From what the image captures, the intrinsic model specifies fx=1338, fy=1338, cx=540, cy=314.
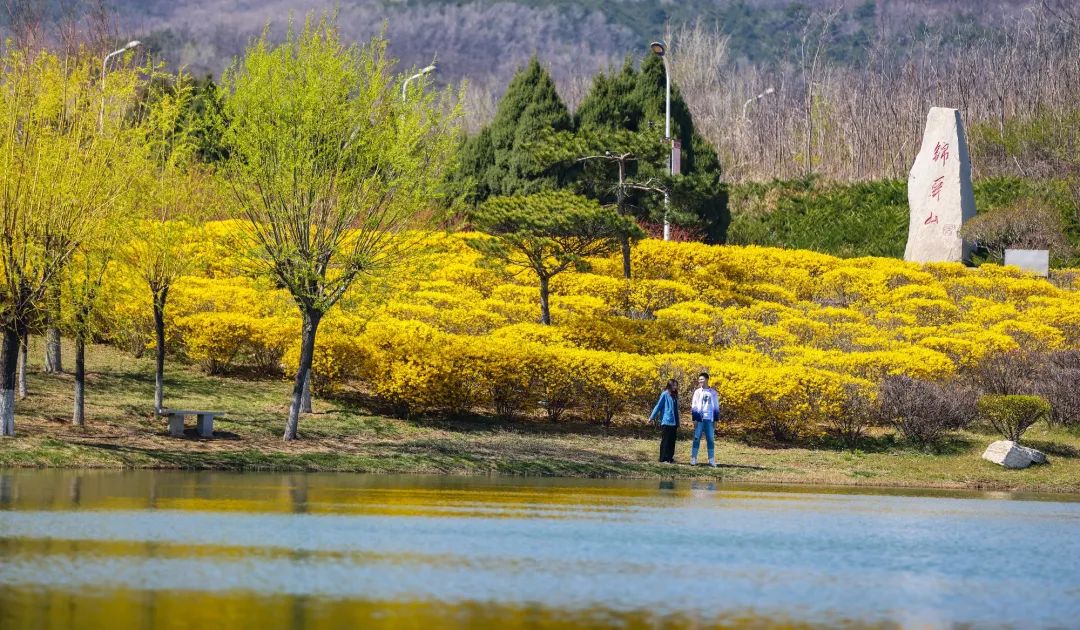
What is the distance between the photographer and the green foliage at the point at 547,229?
89.9 ft

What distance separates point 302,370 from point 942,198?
92.5ft

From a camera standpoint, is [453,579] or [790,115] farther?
[790,115]

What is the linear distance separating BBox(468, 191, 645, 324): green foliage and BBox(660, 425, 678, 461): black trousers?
7.29m

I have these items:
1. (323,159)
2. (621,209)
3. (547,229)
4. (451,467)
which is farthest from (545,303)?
(451,467)

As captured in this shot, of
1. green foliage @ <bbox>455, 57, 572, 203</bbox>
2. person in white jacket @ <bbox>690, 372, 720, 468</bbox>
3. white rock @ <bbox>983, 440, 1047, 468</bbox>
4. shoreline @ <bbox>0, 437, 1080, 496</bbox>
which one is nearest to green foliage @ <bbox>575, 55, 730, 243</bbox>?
green foliage @ <bbox>455, 57, 572, 203</bbox>

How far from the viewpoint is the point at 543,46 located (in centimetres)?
19950

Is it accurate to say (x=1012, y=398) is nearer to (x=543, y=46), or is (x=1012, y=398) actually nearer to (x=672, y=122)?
(x=672, y=122)

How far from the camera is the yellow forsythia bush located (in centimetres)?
2352

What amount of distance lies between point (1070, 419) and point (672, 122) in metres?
18.9

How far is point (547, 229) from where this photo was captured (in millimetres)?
27578

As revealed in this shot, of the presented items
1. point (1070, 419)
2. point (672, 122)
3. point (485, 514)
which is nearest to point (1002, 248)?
point (672, 122)

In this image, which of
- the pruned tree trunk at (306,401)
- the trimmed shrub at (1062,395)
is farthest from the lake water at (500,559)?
the trimmed shrub at (1062,395)

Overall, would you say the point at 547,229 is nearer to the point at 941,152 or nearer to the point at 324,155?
the point at 324,155

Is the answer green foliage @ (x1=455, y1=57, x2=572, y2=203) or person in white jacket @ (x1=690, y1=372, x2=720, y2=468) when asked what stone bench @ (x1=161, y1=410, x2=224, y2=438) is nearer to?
person in white jacket @ (x1=690, y1=372, x2=720, y2=468)
